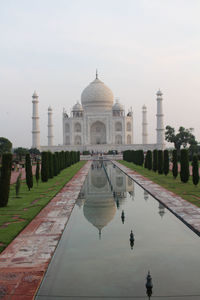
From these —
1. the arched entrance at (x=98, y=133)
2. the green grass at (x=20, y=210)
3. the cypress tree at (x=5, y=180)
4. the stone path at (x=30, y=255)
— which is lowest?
the stone path at (x=30, y=255)

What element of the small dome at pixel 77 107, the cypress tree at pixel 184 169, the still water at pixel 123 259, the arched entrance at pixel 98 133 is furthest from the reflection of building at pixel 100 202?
the arched entrance at pixel 98 133

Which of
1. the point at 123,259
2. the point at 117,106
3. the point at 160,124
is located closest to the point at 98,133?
the point at 117,106

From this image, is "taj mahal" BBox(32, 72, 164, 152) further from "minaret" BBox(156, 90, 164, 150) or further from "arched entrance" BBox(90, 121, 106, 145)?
"minaret" BBox(156, 90, 164, 150)

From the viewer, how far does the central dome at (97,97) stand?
4856 cm

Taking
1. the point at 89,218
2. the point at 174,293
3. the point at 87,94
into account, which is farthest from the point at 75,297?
the point at 87,94

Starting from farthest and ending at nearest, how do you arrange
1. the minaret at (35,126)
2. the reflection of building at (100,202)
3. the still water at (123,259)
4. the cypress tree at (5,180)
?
the minaret at (35,126) < the cypress tree at (5,180) < the reflection of building at (100,202) < the still water at (123,259)

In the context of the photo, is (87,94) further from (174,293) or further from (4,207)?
(174,293)

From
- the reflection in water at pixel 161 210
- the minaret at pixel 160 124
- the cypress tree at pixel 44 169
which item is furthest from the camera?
the minaret at pixel 160 124

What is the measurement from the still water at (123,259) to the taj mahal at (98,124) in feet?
120

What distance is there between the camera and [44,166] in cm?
1427

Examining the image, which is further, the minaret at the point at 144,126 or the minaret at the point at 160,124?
the minaret at the point at 144,126

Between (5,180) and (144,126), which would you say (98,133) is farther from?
(5,180)

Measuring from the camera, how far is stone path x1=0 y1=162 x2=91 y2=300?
11.7 ft

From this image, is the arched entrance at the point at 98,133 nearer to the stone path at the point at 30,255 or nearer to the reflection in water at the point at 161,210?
the reflection in water at the point at 161,210
